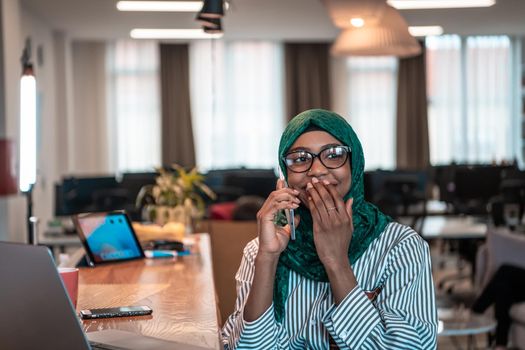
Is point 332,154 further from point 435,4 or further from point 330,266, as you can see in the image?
point 435,4

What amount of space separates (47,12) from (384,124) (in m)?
5.61

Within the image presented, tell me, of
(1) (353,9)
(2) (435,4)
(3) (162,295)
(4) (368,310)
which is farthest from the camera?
(2) (435,4)

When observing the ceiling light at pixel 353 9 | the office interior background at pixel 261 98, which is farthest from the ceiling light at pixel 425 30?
the ceiling light at pixel 353 9

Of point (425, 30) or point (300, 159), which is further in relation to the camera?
point (425, 30)

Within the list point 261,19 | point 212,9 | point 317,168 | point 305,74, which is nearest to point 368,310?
point 317,168

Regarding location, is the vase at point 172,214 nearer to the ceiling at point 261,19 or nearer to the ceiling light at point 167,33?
the ceiling at point 261,19

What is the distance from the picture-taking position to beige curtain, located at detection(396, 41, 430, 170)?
12.9 metres

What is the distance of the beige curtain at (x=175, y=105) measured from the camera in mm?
12688

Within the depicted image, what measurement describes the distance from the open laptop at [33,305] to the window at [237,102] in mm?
11508

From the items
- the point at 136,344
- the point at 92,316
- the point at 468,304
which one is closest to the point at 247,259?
the point at 92,316

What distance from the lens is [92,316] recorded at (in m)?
1.98

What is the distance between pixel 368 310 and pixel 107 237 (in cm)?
147

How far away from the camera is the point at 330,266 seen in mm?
1853

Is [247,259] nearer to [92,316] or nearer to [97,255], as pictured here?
[92,316]
